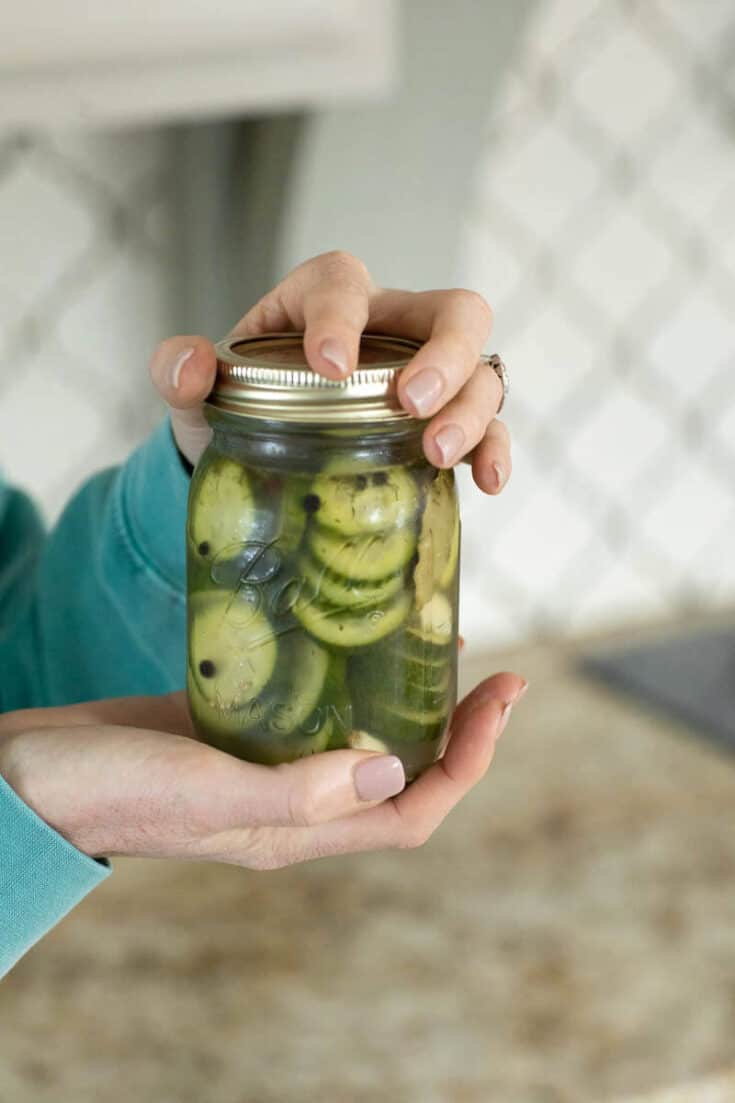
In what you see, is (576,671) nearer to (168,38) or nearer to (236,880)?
(236,880)

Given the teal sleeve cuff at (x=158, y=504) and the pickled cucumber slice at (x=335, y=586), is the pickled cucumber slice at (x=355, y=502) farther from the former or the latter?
the teal sleeve cuff at (x=158, y=504)

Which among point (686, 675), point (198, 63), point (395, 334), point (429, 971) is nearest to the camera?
point (395, 334)

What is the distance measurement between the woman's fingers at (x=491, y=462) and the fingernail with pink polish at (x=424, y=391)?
89 mm

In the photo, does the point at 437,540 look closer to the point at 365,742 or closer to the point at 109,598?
the point at 365,742

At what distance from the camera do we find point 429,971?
1094mm

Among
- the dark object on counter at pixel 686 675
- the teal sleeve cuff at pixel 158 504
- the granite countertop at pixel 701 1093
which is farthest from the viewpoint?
the dark object on counter at pixel 686 675

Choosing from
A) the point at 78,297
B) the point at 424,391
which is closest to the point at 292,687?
the point at 424,391

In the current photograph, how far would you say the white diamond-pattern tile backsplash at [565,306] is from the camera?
4.49 feet

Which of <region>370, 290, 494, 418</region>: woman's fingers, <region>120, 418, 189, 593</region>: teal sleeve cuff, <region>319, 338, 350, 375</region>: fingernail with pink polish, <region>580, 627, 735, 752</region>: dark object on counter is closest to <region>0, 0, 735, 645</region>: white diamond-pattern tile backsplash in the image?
<region>580, 627, 735, 752</region>: dark object on counter

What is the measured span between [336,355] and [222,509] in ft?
0.26

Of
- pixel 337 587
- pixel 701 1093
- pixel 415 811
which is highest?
pixel 337 587

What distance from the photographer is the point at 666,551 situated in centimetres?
181

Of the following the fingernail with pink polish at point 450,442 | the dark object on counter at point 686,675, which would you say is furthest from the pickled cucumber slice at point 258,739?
the dark object on counter at point 686,675

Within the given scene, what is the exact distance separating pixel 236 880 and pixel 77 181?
72 cm
